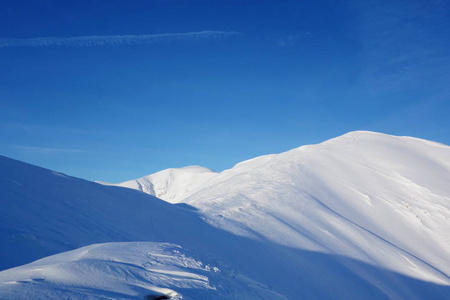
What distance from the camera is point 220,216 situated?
50.4ft

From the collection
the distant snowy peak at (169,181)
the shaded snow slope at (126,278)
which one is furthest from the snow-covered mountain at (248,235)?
the distant snowy peak at (169,181)

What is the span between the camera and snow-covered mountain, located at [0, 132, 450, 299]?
531 cm

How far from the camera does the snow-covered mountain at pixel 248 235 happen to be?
5.31 metres

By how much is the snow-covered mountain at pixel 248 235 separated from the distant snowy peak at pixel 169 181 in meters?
29.8

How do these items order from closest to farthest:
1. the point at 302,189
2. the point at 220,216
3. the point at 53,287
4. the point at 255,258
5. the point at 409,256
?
the point at 53,287
the point at 255,258
the point at 220,216
the point at 409,256
the point at 302,189

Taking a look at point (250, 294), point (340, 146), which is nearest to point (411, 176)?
point (340, 146)

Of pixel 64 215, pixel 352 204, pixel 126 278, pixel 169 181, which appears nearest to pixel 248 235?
pixel 64 215

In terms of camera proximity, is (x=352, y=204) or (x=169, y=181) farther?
(x=169, y=181)

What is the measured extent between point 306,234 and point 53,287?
13369mm

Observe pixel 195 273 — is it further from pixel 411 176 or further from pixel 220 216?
pixel 411 176

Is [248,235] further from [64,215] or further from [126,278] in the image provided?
[126,278]

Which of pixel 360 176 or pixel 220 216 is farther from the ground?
pixel 360 176

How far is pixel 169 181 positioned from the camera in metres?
65.1

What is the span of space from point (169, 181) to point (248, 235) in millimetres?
52579
